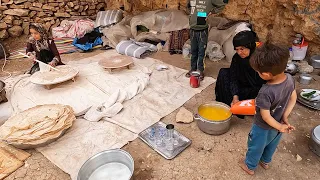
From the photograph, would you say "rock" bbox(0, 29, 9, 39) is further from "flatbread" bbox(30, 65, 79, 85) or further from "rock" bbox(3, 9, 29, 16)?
"flatbread" bbox(30, 65, 79, 85)

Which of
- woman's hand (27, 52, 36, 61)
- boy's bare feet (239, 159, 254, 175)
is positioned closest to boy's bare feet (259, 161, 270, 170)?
boy's bare feet (239, 159, 254, 175)

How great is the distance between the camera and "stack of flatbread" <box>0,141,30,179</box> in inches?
85.4

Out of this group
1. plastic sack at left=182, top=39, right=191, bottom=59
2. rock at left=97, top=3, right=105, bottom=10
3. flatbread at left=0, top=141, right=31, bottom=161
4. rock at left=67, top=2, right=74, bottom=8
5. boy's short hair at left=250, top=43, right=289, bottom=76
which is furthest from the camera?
rock at left=97, top=3, right=105, bottom=10

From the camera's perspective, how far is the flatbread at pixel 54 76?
324cm

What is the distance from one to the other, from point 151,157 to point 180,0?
3.84 metres

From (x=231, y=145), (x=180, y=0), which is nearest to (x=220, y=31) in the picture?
(x=180, y=0)

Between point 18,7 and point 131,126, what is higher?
point 18,7

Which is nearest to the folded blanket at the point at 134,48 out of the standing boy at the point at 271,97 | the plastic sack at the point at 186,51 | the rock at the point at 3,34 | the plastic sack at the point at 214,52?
the plastic sack at the point at 186,51

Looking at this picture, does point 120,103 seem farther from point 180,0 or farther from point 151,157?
point 180,0

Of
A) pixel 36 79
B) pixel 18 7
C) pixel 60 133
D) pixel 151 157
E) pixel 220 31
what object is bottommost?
pixel 151 157

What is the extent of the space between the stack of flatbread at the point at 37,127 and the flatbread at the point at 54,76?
0.67 m

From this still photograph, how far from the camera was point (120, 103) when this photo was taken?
300 cm

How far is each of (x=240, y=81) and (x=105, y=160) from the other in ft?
5.63

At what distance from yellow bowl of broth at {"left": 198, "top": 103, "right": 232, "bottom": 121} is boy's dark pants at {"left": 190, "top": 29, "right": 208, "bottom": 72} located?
3.82 ft
